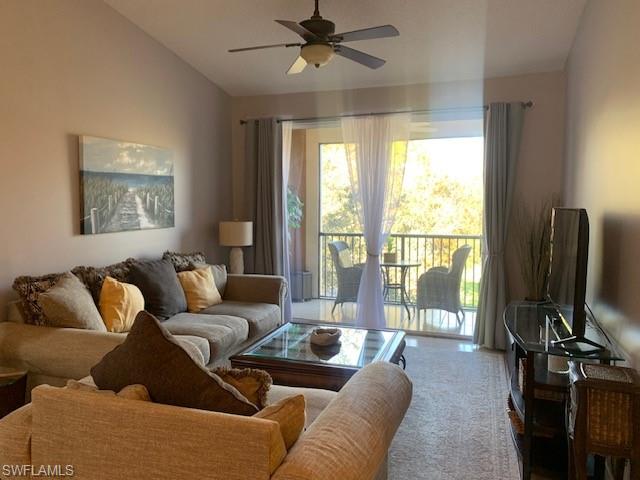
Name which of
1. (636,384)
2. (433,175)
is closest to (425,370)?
(636,384)

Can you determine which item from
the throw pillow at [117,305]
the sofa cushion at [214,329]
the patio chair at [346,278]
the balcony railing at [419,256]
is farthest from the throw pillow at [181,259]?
the balcony railing at [419,256]

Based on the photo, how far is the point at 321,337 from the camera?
10.0 ft

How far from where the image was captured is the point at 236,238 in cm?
492

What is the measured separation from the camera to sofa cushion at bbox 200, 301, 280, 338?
3844mm

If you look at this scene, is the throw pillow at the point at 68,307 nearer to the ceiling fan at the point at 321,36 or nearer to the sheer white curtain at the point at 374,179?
the ceiling fan at the point at 321,36

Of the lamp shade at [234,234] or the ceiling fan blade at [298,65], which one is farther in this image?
the lamp shade at [234,234]

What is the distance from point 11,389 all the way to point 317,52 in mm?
2529

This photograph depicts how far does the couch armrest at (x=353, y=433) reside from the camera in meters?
1.23

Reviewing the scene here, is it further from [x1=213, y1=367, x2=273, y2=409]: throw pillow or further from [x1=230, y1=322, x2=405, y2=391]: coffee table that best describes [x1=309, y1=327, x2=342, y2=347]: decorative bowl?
[x1=213, y1=367, x2=273, y2=409]: throw pillow

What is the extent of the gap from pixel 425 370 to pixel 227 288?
194 centimetres

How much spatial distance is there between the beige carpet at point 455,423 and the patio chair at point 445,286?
1.14 meters

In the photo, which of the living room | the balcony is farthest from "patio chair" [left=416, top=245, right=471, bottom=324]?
the balcony

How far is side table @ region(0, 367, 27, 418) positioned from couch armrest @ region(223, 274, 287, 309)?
205 centimetres

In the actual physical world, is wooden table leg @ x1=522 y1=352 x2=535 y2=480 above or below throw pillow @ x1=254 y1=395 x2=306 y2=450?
below
